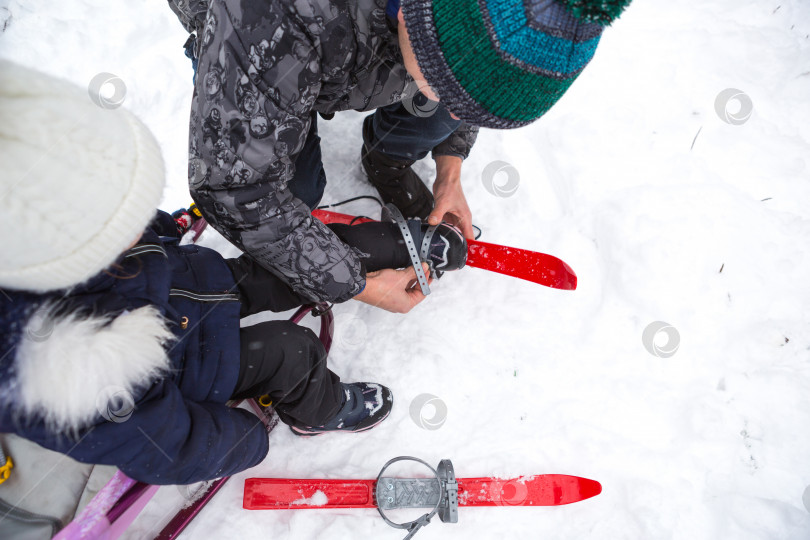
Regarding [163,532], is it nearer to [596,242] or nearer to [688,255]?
[596,242]

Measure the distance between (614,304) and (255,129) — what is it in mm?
1433

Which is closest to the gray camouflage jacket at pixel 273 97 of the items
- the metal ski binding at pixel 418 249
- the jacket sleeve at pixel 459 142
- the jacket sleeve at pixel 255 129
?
the jacket sleeve at pixel 255 129

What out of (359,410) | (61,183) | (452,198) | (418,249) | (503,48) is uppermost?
(503,48)

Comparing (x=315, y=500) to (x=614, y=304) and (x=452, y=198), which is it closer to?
(x=452, y=198)

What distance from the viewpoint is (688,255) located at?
1.74 meters

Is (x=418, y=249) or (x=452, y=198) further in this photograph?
(x=452, y=198)

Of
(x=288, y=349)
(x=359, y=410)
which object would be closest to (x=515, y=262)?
(x=359, y=410)

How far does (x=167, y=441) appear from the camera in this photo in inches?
37.4

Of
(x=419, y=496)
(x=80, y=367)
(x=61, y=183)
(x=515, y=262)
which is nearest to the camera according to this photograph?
(x=61, y=183)

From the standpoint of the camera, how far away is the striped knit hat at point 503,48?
2.41 feet

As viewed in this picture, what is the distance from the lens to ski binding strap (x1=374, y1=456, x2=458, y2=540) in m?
1.36

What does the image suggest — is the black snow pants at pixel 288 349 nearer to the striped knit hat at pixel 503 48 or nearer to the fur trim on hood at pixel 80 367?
the fur trim on hood at pixel 80 367

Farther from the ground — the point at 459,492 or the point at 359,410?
the point at 359,410

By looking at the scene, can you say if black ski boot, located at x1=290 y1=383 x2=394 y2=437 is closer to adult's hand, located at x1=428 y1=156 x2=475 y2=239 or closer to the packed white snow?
the packed white snow
